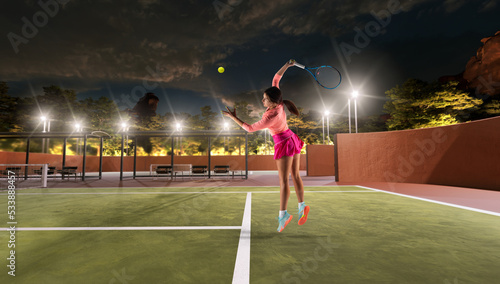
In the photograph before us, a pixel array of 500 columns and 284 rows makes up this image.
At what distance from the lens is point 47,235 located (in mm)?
3855

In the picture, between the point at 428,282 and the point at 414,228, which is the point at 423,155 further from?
the point at 428,282

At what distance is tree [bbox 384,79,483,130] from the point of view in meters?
26.7

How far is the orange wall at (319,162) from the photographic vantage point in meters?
19.5

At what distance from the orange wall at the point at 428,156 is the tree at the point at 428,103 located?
18296 millimetres

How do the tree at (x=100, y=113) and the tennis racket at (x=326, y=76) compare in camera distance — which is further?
the tree at (x=100, y=113)

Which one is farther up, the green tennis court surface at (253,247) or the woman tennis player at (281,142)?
the woman tennis player at (281,142)

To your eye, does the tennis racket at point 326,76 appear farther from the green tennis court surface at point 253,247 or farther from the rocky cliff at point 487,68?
the rocky cliff at point 487,68

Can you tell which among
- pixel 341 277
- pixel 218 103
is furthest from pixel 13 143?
pixel 341 277

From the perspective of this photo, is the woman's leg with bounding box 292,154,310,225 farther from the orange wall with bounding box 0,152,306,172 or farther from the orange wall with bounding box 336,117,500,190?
the orange wall with bounding box 0,152,306,172

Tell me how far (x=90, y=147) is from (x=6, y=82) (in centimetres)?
1275

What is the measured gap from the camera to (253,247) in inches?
128

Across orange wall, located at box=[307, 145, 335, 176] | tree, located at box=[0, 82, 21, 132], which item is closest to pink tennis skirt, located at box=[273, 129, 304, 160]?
orange wall, located at box=[307, 145, 335, 176]

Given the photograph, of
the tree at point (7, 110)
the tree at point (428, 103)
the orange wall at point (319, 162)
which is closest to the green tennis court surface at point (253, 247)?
the orange wall at point (319, 162)

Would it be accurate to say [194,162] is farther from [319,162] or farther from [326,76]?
[326,76]
